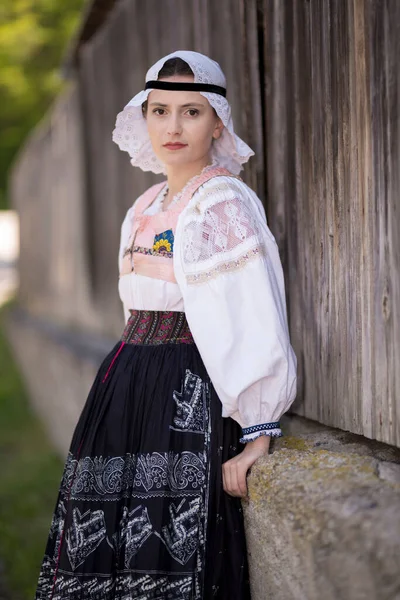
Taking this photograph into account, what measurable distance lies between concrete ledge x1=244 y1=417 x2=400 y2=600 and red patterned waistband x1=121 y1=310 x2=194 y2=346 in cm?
43

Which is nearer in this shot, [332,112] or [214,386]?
[214,386]

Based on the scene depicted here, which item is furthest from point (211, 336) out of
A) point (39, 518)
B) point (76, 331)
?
point (76, 331)

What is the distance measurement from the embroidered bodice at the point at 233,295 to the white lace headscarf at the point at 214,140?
177 millimetres

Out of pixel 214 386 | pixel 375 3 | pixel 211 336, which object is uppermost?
pixel 375 3

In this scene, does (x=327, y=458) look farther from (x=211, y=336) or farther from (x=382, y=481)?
(x=211, y=336)

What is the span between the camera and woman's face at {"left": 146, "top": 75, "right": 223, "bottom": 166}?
2.29 m

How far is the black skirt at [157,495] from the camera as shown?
7.06 feet

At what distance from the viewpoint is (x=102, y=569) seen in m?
2.21

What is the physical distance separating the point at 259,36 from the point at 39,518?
11.2 feet

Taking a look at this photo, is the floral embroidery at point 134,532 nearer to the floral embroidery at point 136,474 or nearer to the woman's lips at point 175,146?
the floral embroidery at point 136,474

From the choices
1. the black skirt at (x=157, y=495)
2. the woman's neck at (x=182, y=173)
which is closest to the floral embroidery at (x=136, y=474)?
the black skirt at (x=157, y=495)

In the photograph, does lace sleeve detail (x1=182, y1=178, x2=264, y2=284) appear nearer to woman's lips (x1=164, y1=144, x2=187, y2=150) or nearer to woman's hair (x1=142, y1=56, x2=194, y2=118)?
woman's lips (x1=164, y1=144, x2=187, y2=150)

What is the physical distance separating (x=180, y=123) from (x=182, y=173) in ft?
0.56

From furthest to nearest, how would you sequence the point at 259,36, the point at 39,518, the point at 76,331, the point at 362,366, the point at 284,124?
the point at 76,331 → the point at 39,518 → the point at 259,36 → the point at 284,124 → the point at 362,366
